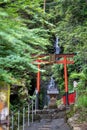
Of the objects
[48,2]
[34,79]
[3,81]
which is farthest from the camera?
[48,2]

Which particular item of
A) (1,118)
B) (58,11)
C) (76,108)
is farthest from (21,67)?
(58,11)

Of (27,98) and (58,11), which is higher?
(58,11)

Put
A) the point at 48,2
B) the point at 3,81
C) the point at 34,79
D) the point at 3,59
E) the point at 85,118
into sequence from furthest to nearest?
the point at 48,2 < the point at 34,79 < the point at 85,118 < the point at 3,81 < the point at 3,59

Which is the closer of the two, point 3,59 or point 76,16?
point 3,59

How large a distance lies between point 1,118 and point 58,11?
950cm

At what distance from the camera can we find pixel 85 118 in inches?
483

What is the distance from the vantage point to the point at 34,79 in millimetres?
23688

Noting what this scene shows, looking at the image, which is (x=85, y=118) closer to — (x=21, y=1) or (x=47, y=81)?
(x=21, y=1)

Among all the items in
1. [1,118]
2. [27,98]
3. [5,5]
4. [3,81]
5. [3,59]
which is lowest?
[27,98]

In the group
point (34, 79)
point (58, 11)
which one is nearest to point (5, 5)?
point (58, 11)

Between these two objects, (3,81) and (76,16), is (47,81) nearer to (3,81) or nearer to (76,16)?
(76,16)

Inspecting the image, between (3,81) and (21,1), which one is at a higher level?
(21,1)

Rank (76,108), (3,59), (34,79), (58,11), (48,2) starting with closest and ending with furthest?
(3,59), (76,108), (58,11), (34,79), (48,2)

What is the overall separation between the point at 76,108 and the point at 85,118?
4.45 feet
